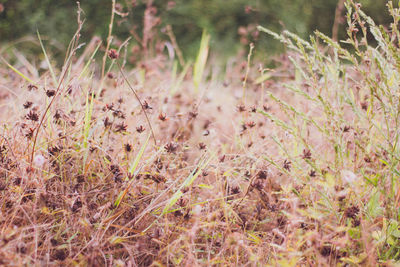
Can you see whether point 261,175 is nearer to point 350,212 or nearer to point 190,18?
point 350,212

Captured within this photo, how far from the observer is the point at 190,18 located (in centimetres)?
459

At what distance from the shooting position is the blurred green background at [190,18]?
3.97 metres

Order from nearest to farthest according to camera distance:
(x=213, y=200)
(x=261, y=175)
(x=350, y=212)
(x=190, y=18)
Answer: (x=350, y=212) → (x=213, y=200) → (x=261, y=175) → (x=190, y=18)

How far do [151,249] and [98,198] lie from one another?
29cm

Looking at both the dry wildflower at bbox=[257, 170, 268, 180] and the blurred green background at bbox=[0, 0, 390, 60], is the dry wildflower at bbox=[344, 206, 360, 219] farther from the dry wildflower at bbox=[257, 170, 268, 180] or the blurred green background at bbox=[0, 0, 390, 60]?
the blurred green background at bbox=[0, 0, 390, 60]

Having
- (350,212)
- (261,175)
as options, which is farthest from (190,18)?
(350,212)

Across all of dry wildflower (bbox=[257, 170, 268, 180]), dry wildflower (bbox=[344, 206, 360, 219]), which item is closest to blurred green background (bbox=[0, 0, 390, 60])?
dry wildflower (bbox=[257, 170, 268, 180])

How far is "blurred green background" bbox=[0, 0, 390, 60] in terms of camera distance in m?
3.97

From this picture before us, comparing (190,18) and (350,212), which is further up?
(190,18)

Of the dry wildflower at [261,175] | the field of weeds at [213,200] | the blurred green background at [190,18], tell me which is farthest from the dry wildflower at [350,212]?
the blurred green background at [190,18]

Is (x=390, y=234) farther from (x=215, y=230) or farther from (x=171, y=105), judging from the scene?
(x=171, y=105)

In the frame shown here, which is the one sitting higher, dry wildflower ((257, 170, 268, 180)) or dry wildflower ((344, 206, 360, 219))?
dry wildflower ((344, 206, 360, 219))

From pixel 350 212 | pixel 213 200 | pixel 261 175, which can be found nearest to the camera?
pixel 350 212

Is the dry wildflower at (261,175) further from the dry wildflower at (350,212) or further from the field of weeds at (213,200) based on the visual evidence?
the dry wildflower at (350,212)
